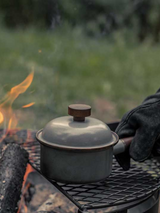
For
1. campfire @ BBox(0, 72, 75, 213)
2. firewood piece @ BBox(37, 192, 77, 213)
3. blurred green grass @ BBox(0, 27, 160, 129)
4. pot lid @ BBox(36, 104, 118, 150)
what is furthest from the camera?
blurred green grass @ BBox(0, 27, 160, 129)

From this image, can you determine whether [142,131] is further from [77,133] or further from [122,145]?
[77,133]

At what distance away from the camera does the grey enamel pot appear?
127 cm

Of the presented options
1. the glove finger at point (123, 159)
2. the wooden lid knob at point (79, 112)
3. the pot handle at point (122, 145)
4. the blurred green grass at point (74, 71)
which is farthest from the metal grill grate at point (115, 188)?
the blurred green grass at point (74, 71)

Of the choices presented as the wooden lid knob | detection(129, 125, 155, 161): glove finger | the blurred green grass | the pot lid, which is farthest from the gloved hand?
the blurred green grass

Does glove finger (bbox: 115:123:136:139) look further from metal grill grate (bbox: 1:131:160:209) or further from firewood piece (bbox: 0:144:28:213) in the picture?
firewood piece (bbox: 0:144:28:213)

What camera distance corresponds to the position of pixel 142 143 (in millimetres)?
1474

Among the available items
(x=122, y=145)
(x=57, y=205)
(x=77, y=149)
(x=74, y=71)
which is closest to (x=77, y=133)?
(x=77, y=149)

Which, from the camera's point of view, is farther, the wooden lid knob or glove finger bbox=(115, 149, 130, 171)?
glove finger bbox=(115, 149, 130, 171)

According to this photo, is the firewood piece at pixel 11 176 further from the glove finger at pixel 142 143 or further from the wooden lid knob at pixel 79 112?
the glove finger at pixel 142 143

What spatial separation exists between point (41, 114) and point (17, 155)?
211 cm

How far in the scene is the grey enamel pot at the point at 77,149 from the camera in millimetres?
1266

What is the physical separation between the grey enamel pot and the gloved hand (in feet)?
0.56

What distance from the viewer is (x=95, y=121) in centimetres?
139

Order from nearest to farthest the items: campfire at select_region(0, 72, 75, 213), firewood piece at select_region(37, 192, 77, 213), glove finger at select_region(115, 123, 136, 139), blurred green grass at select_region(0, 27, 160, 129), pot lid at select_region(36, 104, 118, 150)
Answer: pot lid at select_region(36, 104, 118, 150) < campfire at select_region(0, 72, 75, 213) < glove finger at select_region(115, 123, 136, 139) < firewood piece at select_region(37, 192, 77, 213) < blurred green grass at select_region(0, 27, 160, 129)
